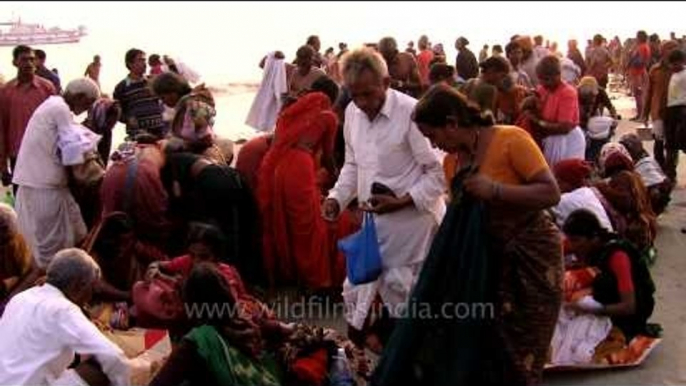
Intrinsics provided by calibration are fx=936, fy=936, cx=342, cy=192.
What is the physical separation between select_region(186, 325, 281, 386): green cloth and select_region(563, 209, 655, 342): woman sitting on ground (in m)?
2.01

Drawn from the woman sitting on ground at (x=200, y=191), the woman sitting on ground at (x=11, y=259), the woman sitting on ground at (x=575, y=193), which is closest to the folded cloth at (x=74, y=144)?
the woman sitting on ground at (x=200, y=191)

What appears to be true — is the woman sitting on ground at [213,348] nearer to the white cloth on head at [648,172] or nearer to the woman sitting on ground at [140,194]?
the woman sitting on ground at [140,194]

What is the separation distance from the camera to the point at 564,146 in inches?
271

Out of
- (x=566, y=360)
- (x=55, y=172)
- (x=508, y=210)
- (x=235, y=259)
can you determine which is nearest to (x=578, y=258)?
(x=566, y=360)

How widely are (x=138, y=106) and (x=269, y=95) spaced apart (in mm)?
2170

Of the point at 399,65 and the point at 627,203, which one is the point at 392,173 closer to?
the point at 627,203

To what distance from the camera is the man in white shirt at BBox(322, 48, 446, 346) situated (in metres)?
4.26

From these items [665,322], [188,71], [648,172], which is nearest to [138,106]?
[188,71]

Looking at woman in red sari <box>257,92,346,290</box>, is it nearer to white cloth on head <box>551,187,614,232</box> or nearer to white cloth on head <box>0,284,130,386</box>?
white cloth on head <box>551,187,614,232</box>

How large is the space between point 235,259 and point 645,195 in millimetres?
3000

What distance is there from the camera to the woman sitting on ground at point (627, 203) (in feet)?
20.9

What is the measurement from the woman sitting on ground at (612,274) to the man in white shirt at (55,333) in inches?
96.7

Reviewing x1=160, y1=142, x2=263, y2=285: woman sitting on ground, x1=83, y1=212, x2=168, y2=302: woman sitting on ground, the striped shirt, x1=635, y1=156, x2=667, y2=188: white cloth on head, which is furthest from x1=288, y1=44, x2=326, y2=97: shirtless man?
x1=83, y1=212, x2=168, y2=302: woman sitting on ground

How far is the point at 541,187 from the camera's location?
135 inches
